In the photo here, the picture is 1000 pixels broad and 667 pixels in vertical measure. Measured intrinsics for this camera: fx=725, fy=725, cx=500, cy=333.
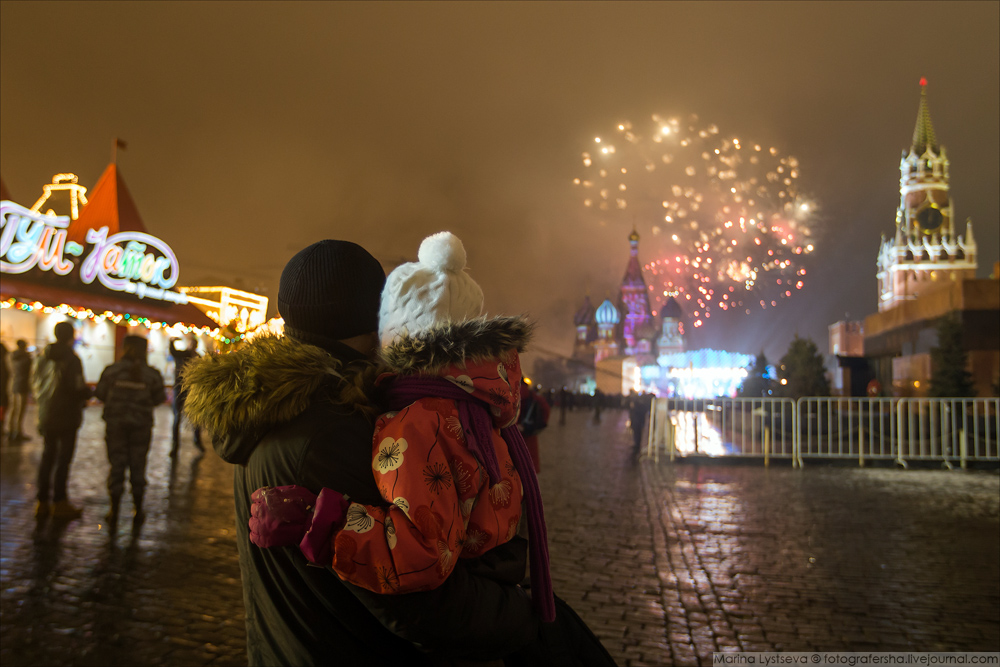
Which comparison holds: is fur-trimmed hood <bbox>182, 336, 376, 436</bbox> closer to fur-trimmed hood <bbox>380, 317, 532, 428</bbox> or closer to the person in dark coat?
the person in dark coat

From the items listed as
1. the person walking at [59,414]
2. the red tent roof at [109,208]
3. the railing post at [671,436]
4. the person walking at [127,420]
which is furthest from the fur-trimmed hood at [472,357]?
the red tent roof at [109,208]

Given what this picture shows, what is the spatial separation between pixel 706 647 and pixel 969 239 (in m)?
98.0

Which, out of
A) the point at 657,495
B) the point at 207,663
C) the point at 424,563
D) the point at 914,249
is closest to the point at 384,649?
the point at 424,563

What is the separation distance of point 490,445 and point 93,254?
1893 cm

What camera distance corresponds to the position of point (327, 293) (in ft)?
5.60

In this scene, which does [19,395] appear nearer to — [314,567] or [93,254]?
[93,254]

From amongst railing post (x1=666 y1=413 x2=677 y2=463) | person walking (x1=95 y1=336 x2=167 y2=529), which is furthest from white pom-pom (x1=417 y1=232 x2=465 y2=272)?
railing post (x1=666 y1=413 x2=677 y2=463)

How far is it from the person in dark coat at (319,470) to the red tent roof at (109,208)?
26.6 meters

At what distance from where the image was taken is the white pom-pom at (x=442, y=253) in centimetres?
174

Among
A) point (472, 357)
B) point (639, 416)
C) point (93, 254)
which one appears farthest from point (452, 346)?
point (93, 254)

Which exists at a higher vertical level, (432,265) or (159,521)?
(432,265)

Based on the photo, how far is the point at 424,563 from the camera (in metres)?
1.39

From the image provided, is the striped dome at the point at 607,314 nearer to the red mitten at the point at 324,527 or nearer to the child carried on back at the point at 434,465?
the child carried on back at the point at 434,465

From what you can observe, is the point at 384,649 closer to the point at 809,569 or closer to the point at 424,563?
the point at 424,563
